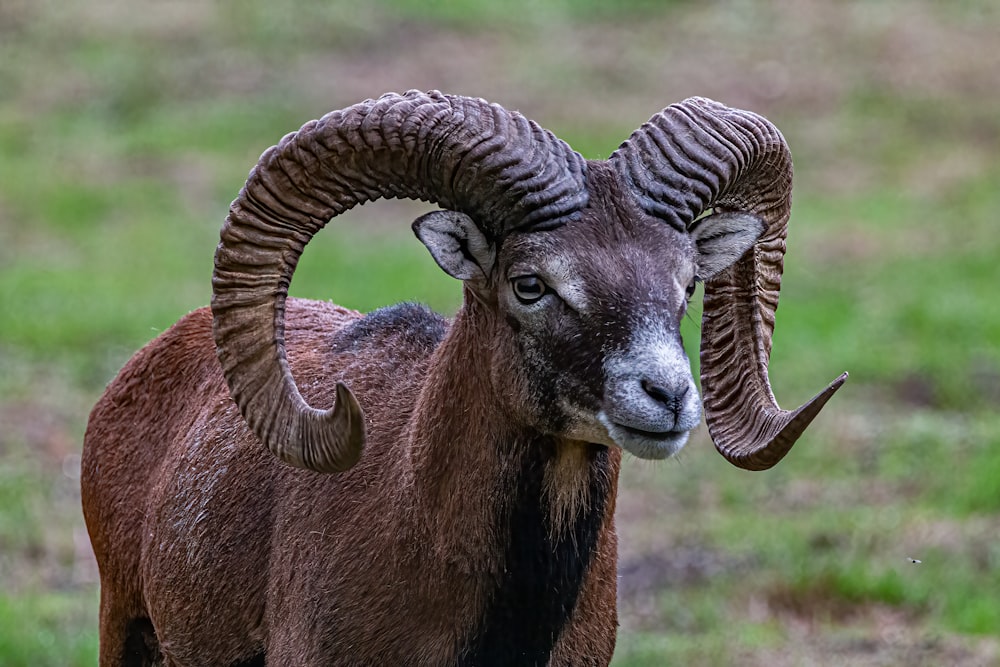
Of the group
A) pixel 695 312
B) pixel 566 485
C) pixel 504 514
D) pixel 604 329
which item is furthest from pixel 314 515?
pixel 695 312

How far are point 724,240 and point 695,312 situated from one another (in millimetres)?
6271

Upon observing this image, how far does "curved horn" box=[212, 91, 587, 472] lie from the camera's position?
6.14m

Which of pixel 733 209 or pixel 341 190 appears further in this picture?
pixel 733 209

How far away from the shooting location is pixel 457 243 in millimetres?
6277

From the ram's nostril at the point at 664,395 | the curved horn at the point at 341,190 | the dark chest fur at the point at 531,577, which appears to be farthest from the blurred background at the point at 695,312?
the ram's nostril at the point at 664,395

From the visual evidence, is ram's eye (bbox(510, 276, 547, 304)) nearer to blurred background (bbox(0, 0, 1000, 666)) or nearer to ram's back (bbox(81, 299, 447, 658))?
ram's back (bbox(81, 299, 447, 658))

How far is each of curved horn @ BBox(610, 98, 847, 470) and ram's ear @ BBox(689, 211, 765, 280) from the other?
0.32 ft

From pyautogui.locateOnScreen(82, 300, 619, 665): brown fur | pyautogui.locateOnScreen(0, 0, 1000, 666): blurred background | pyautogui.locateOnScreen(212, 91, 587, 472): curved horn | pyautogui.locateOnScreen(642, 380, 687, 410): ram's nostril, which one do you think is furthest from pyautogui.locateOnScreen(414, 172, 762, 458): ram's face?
pyautogui.locateOnScreen(0, 0, 1000, 666): blurred background

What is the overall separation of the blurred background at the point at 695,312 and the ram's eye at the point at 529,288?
4.58m

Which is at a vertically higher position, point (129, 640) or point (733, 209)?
point (733, 209)

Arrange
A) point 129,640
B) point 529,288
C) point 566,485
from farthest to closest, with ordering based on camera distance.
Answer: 1. point 129,640
2. point 566,485
3. point 529,288

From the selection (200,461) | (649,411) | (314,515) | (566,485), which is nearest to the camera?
(649,411)

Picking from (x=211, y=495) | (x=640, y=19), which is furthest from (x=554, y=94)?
(x=211, y=495)

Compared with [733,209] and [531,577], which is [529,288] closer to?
[531,577]
